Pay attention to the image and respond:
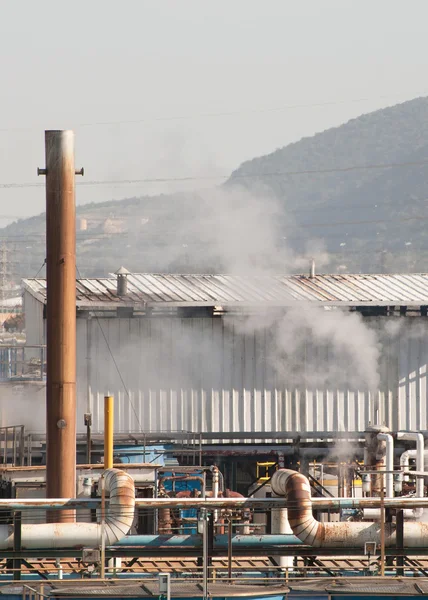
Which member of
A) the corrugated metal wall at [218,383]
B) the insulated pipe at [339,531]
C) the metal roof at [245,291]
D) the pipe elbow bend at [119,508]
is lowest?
the insulated pipe at [339,531]

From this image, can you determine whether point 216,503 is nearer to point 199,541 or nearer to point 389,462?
point 199,541

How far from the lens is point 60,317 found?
2352 centimetres

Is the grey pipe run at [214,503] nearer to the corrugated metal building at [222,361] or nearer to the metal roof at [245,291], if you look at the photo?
the corrugated metal building at [222,361]

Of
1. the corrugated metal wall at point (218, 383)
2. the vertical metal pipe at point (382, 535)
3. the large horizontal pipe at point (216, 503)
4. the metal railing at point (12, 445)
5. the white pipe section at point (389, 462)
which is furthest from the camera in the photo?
Answer: the corrugated metal wall at point (218, 383)

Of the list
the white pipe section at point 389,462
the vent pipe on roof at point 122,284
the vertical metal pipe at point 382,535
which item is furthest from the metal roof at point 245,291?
the vertical metal pipe at point 382,535

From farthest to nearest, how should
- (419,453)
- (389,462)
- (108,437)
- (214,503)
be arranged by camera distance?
(419,453)
(389,462)
(108,437)
(214,503)

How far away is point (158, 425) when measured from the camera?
108 feet

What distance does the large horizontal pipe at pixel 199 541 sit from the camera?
18.6 m

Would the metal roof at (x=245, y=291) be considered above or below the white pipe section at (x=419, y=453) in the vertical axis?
above

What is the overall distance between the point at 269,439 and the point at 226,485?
2.05 m

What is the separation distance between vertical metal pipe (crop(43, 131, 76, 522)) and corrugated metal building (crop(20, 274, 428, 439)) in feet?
28.3

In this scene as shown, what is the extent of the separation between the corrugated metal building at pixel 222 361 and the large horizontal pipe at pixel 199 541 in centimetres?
1352

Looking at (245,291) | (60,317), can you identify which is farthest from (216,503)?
(245,291)

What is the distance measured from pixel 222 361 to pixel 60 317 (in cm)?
1048
